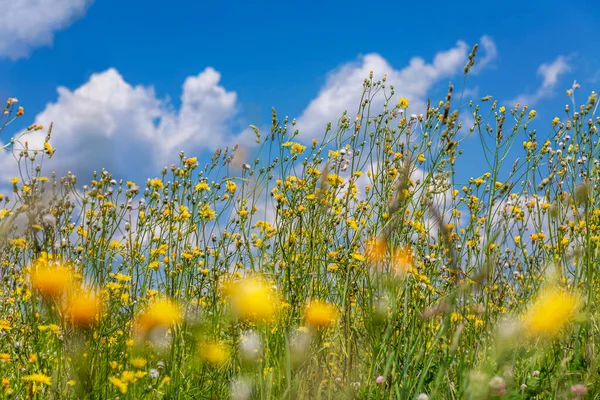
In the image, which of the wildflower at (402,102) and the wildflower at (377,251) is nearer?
the wildflower at (377,251)

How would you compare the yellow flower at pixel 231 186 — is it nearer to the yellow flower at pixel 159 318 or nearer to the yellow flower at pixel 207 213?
the yellow flower at pixel 207 213

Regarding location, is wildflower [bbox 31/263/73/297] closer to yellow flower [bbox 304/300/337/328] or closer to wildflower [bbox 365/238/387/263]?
yellow flower [bbox 304/300/337/328]

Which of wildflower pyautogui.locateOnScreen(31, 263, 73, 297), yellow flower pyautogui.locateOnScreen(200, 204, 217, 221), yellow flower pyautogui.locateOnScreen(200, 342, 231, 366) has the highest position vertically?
yellow flower pyautogui.locateOnScreen(200, 204, 217, 221)

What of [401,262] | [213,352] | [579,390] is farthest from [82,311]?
[579,390]

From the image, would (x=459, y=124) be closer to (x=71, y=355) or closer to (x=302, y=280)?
(x=302, y=280)

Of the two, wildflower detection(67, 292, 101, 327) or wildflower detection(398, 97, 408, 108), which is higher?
wildflower detection(398, 97, 408, 108)

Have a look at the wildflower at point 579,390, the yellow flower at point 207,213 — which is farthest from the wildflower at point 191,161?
the wildflower at point 579,390

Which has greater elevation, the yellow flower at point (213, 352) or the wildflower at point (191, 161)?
the wildflower at point (191, 161)

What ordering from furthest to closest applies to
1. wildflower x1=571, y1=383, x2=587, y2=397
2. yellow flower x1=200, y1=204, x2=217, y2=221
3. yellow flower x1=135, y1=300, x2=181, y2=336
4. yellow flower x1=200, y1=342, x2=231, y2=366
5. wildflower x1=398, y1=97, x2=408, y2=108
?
1. wildflower x1=398, y1=97, x2=408, y2=108
2. yellow flower x1=200, y1=204, x2=217, y2=221
3. yellow flower x1=200, y1=342, x2=231, y2=366
4. yellow flower x1=135, y1=300, x2=181, y2=336
5. wildflower x1=571, y1=383, x2=587, y2=397

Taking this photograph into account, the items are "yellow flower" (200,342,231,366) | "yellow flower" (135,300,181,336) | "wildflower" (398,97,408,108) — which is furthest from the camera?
"wildflower" (398,97,408,108)

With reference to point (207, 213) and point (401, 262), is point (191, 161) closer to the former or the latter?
point (207, 213)

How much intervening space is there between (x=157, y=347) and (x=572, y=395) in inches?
54.7

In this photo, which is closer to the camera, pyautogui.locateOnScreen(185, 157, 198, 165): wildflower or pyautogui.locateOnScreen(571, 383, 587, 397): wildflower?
pyautogui.locateOnScreen(571, 383, 587, 397): wildflower

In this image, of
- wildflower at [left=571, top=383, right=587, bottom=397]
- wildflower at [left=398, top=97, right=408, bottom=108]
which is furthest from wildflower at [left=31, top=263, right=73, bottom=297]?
wildflower at [left=398, top=97, right=408, bottom=108]
